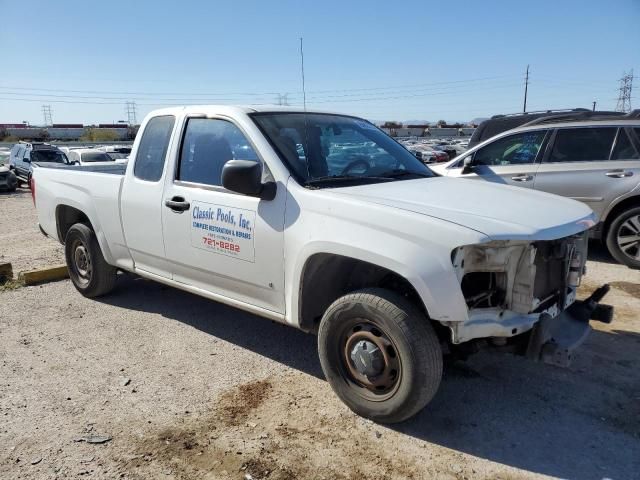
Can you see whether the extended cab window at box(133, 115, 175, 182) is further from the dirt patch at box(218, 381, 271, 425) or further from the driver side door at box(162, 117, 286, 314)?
the dirt patch at box(218, 381, 271, 425)

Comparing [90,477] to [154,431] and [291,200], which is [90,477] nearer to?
[154,431]

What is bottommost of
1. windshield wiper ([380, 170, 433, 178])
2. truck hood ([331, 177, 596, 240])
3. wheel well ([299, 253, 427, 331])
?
wheel well ([299, 253, 427, 331])

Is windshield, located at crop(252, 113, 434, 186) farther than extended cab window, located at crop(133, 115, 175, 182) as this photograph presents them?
No

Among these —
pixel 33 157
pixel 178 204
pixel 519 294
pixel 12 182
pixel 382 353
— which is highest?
pixel 178 204

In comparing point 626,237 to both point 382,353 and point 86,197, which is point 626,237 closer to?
point 382,353

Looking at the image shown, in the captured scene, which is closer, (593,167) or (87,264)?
(87,264)

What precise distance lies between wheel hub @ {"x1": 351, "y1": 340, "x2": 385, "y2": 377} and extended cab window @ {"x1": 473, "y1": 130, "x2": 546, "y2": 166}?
4677 millimetres

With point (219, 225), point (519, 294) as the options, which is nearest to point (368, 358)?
point (519, 294)

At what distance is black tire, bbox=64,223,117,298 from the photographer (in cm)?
532

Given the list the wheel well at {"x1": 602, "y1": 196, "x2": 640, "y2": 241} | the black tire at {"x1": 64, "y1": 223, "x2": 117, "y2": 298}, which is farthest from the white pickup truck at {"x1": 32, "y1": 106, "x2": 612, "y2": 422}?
the wheel well at {"x1": 602, "y1": 196, "x2": 640, "y2": 241}

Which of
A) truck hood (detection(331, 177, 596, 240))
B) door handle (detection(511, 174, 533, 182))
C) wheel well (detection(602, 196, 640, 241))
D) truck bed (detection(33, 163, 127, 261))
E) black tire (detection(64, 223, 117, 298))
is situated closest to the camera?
truck hood (detection(331, 177, 596, 240))

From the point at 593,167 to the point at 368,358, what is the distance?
5.15m

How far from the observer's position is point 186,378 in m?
3.84

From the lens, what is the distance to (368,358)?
3104mm
